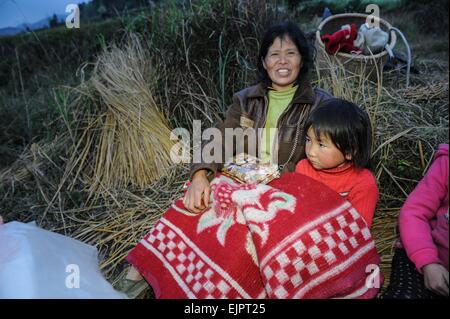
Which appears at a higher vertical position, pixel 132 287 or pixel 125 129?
pixel 125 129

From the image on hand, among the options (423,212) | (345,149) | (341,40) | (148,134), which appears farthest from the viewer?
(341,40)

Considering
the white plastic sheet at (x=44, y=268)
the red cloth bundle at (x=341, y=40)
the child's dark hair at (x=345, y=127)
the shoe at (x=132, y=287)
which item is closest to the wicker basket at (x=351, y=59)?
the red cloth bundle at (x=341, y=40)

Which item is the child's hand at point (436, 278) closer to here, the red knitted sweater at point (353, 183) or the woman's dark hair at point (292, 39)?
the red knitted sweater at point (353, 183)

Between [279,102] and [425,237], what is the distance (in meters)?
0.90

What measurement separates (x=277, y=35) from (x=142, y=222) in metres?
1.09

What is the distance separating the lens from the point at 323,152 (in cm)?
155

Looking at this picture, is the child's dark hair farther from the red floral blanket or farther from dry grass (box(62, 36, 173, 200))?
dry grass (box(62, 36, 173, 200))

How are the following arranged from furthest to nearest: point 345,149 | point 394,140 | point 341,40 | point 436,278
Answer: point 341,40 → point 394,140 → point 345,149 → point 436,278

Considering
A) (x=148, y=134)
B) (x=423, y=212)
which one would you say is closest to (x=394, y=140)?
(x=423, y=212)

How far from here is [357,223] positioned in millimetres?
1461

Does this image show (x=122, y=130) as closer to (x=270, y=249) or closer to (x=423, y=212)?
(x=270, y=249)

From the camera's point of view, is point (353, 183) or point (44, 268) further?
point (353, 183)

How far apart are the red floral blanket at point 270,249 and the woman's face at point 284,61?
1.64ft
